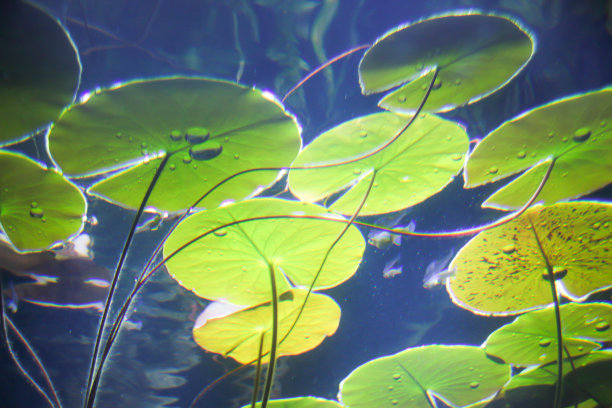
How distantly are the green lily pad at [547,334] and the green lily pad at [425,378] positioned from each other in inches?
2.1

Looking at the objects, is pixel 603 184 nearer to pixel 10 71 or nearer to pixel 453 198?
pixel 453 198

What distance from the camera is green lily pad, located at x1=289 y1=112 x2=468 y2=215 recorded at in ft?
1.52

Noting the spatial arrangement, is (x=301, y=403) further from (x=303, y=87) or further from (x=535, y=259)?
(x=303, y=87)

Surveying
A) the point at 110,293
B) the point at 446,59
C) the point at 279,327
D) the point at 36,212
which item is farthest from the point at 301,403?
the point at 446,59

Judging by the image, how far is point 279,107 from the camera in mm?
370

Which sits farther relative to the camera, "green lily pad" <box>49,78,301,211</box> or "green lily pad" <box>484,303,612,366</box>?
"green lily pad" <box>484,303,612,366</box>

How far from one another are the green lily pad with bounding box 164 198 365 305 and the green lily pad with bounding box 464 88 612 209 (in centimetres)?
28

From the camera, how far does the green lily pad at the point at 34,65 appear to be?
296 mm

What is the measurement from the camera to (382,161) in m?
0.51

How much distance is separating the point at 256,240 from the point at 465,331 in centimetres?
76

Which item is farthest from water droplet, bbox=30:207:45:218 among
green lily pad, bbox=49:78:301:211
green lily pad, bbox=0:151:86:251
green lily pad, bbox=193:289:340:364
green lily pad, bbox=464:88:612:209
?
green lily pad, bbox=464:88:612:209

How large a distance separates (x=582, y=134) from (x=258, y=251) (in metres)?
0.58

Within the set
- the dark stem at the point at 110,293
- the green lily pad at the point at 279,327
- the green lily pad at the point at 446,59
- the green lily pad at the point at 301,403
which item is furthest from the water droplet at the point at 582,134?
the green lily pad at the point at 301,403

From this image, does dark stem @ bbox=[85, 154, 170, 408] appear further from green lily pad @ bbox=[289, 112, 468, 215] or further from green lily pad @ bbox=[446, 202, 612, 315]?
green lily pad @ bbox=[446, 202, 612, 315]
